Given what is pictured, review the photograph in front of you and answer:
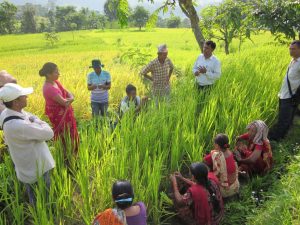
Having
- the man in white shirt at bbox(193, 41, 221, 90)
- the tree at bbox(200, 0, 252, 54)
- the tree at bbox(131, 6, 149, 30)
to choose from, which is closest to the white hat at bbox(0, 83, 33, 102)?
the man in white shirt at bbox(193, 41, 221, 90)

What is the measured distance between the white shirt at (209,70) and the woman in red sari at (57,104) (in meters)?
2.04

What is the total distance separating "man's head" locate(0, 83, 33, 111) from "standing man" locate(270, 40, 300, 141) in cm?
319

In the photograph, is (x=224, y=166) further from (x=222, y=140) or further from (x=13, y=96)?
(x=13, y=96)

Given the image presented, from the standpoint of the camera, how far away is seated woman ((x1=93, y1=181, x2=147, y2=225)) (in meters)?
1.98

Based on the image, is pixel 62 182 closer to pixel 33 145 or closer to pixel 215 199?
pixel 33 145

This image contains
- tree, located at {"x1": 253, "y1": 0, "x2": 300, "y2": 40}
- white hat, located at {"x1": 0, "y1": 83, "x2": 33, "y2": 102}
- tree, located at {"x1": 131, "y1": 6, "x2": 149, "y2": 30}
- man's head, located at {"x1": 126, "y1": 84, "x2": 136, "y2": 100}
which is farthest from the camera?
tree, located at {"x1": 131, "y1": 6, "x2": 149, "y2": 30}

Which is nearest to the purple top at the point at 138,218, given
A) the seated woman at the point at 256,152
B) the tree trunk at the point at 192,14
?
the seated woman at the point at 256,152

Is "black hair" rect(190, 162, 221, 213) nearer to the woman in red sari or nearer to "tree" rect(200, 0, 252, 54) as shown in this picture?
the woman in red sari

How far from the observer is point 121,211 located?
6.58ft

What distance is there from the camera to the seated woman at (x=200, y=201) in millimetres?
2568

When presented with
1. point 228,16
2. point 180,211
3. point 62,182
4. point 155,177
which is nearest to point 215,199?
point 180,211

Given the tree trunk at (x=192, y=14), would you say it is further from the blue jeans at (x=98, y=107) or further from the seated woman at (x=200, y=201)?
the seated woman at (x=200, y=201)

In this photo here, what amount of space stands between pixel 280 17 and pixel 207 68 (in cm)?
260

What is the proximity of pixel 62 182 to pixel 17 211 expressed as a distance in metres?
0.48
